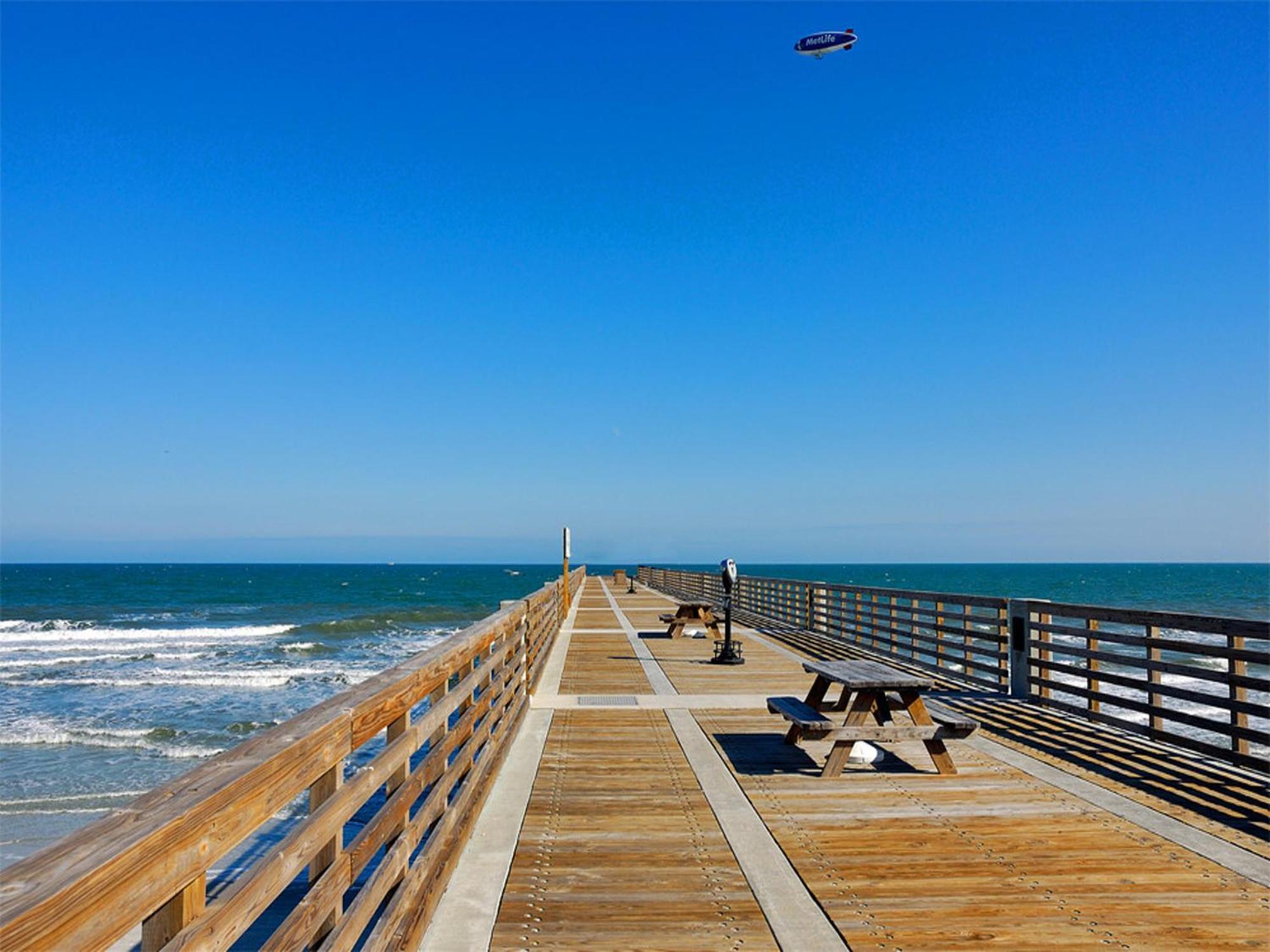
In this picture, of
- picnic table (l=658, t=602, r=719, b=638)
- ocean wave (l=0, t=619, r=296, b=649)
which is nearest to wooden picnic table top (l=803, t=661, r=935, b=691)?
picnic table (l=658, t=602, r=719, b=638)

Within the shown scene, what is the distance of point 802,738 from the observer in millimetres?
6270

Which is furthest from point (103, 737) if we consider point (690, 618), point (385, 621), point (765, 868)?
point (385, 621)

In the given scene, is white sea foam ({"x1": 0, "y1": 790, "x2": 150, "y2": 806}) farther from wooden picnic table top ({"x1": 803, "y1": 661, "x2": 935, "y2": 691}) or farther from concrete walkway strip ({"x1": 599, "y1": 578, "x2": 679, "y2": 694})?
wooden picnic table top ({"x1": 803, "y1": 661, "x2": 935, "y2": 691})

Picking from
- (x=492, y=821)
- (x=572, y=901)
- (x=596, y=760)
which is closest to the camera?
(x=572, y=901)

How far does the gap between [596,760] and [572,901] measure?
2718mm

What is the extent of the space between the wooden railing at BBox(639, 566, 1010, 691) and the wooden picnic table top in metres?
3.23

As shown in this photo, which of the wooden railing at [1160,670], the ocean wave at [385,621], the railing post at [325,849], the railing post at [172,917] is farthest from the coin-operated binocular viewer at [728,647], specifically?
the ocean wave at [385,621]

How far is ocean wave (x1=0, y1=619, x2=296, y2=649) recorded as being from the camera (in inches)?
1313

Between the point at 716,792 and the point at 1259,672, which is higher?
the point at 716,792

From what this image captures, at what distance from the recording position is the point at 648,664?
1220 cm

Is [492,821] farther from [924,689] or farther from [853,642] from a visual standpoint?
[853,642]

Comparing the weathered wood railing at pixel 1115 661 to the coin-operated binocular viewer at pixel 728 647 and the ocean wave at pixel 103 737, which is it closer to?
the coin-operated binocular viewer at pixel 728 647

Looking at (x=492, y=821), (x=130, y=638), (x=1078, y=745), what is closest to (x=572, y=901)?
(x=492, y=821)

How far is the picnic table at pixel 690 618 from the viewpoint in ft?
51.8
